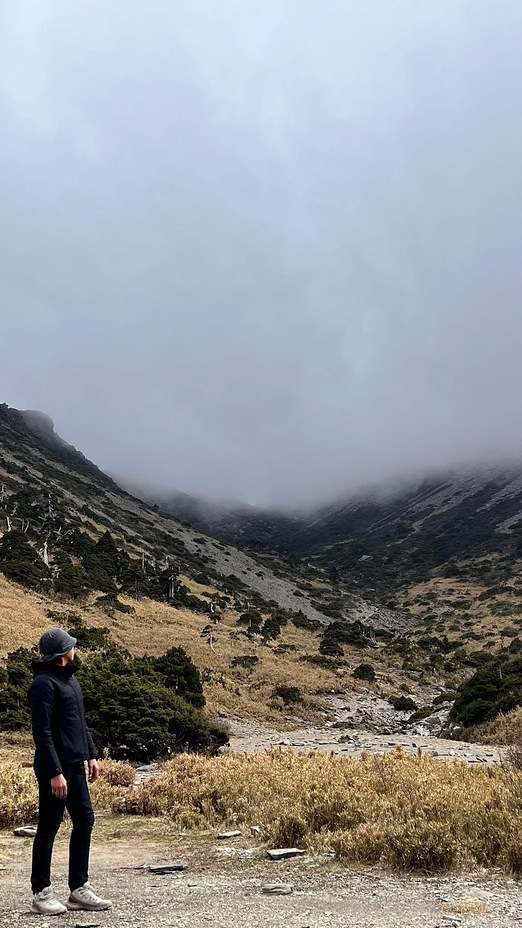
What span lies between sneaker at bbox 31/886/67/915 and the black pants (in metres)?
0.06

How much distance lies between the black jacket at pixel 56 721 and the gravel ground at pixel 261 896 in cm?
109

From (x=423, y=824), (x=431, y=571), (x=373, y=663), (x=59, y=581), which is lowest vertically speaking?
(x=59, y=581)

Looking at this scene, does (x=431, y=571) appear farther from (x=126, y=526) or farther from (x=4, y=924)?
(x=4, y=924)

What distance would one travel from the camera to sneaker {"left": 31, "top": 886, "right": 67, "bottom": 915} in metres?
4.48

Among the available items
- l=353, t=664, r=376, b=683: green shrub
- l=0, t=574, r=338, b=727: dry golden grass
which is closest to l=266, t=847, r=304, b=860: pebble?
l=0, t=574, r=338, b=727: dry golden grass

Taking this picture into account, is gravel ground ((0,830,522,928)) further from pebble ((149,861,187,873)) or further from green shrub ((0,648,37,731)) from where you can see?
green shrub ((0,648,37,731))

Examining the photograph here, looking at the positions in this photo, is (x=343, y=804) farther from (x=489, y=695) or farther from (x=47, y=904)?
(x=489, y=695)

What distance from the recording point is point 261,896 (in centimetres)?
503

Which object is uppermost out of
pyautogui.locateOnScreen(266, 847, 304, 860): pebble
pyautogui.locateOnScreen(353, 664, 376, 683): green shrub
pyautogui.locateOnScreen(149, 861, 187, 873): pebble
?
pyautogui.locateOnScreen(266, 847, 304, 860): pebble

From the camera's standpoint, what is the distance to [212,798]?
891 cm

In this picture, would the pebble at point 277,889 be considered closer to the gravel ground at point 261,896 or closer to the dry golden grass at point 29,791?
the gravel ground at point 261,896

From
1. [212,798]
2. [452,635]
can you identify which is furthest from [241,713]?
[452,635]

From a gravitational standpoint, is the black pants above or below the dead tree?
above

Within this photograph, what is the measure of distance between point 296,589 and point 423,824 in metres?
80.1
